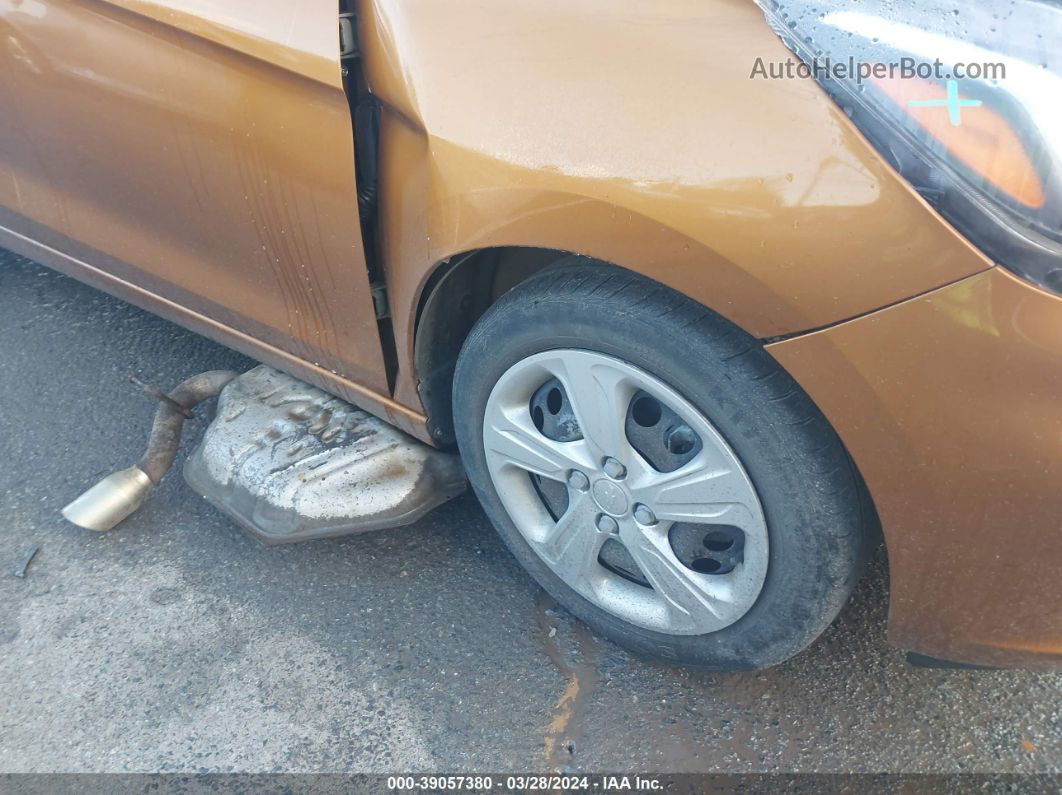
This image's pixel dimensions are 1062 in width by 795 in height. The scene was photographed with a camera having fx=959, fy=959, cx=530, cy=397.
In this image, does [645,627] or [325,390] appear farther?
[325,390]

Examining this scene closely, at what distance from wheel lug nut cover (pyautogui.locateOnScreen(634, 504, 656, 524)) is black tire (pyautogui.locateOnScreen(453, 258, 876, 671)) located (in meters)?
0.23

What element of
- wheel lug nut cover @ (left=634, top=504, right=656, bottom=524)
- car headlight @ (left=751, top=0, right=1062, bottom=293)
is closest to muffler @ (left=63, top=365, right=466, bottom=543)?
wheel lug nut cover @ (left=634, top=504, right=656, bottom=524)

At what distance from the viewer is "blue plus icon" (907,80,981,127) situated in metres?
1.28

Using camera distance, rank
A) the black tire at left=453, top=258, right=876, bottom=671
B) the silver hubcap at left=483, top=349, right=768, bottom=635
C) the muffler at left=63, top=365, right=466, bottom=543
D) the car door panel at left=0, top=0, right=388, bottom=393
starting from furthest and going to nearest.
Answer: the muffler at left=63, top=365, right=466, bottom=543 < the car door panel at left=0, top=0, right=388, bottom=393 < the silver hubcap at left=483, top=349, right=768, bottom=635 < the black tire at left=453, top=258, right=876, bottom=671

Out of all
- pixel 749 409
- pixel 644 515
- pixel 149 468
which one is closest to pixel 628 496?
pixel 644 515

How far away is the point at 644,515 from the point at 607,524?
10 centimetres

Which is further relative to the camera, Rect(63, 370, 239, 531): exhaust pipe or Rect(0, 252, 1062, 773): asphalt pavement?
Rect(63, 370, 239, 531): exhaust pipe

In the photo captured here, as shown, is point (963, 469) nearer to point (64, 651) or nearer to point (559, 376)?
point (559, 376)

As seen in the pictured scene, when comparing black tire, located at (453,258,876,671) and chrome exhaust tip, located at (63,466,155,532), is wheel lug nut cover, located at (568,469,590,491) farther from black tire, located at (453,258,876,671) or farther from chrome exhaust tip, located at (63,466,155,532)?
chrome exhaust tip, located at (63,466,155,532)

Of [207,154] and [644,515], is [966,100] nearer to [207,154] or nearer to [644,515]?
[644,515]

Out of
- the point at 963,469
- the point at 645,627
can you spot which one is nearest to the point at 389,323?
the point at 645,627

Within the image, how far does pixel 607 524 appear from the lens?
183 centimetres

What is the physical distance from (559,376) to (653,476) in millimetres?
245

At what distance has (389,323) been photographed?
6.54 ft
